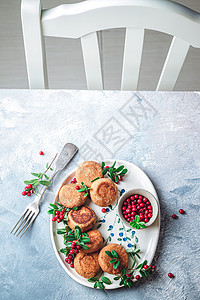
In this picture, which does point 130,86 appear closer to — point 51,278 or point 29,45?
point 29,45

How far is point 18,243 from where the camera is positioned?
84 centimetres

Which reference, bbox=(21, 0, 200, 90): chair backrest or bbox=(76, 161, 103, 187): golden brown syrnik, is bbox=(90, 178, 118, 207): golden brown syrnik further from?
bbox=(21, 0, 200, 90): chair backrest

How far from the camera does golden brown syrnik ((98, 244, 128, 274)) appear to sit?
776mm

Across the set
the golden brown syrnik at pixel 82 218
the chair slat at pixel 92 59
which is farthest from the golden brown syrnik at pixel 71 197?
the chair slat at pixel 92 59

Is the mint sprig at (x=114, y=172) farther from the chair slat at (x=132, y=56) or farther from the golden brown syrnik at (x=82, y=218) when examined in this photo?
the chair slat at (x=132, y=56)

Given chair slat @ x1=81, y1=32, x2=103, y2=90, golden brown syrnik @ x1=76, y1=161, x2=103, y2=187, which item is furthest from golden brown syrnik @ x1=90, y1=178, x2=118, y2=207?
chair slat @ x1=81, y1=32, x2=103, y2=90

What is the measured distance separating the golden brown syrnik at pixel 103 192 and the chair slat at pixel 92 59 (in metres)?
0.37

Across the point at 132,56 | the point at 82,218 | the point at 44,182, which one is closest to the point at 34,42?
the point at 132,56

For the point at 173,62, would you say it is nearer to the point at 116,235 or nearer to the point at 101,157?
the point at 101,157

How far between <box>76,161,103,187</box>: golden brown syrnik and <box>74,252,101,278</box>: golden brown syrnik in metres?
0.17

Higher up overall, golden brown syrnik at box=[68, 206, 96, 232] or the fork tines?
golden brown syrnik at box=[68, 206, 96, 232]

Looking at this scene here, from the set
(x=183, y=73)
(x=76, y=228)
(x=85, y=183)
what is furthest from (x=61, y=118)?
(x=183, y=73)

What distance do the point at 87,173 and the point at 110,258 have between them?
0.70 ft

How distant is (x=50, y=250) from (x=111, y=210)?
0.18 m
